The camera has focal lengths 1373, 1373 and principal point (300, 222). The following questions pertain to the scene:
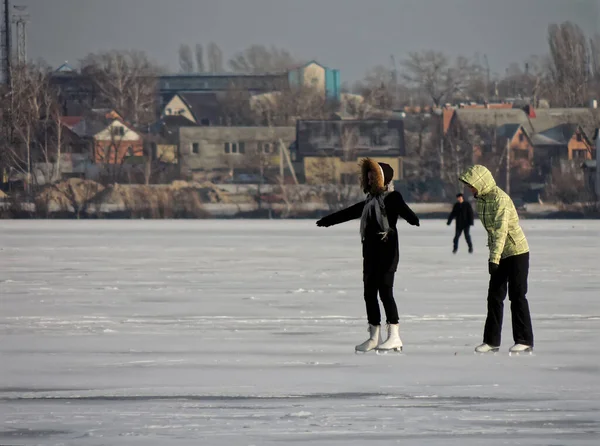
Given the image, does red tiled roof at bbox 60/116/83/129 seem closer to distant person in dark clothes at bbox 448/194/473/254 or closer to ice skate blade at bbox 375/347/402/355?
distant person in dark clothes at bbox 448/194/473/254

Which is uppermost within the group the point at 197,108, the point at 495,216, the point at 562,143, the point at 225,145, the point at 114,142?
the point at 197,108

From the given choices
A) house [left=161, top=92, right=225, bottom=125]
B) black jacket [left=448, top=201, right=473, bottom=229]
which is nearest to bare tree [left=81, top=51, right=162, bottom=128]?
house [left=161, top=92, right=225, bottom=125]

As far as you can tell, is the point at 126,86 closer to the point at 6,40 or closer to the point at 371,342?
the point at 6,40

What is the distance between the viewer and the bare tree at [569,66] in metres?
114

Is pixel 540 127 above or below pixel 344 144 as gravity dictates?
above

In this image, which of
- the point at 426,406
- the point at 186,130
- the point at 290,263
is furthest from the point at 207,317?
the point at 186,130

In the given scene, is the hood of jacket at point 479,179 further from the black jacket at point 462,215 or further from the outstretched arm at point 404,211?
the black jacket at point 462,215

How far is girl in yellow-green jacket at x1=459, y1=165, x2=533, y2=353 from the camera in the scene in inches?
380

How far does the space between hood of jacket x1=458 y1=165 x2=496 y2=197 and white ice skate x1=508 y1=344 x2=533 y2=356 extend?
3.78 ft

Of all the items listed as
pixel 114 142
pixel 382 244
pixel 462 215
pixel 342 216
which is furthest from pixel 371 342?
pixel 114 142

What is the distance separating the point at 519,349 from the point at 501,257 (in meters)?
0.68

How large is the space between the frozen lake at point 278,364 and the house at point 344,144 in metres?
65.8

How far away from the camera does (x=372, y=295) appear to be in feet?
32.8

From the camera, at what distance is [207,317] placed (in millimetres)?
13000
